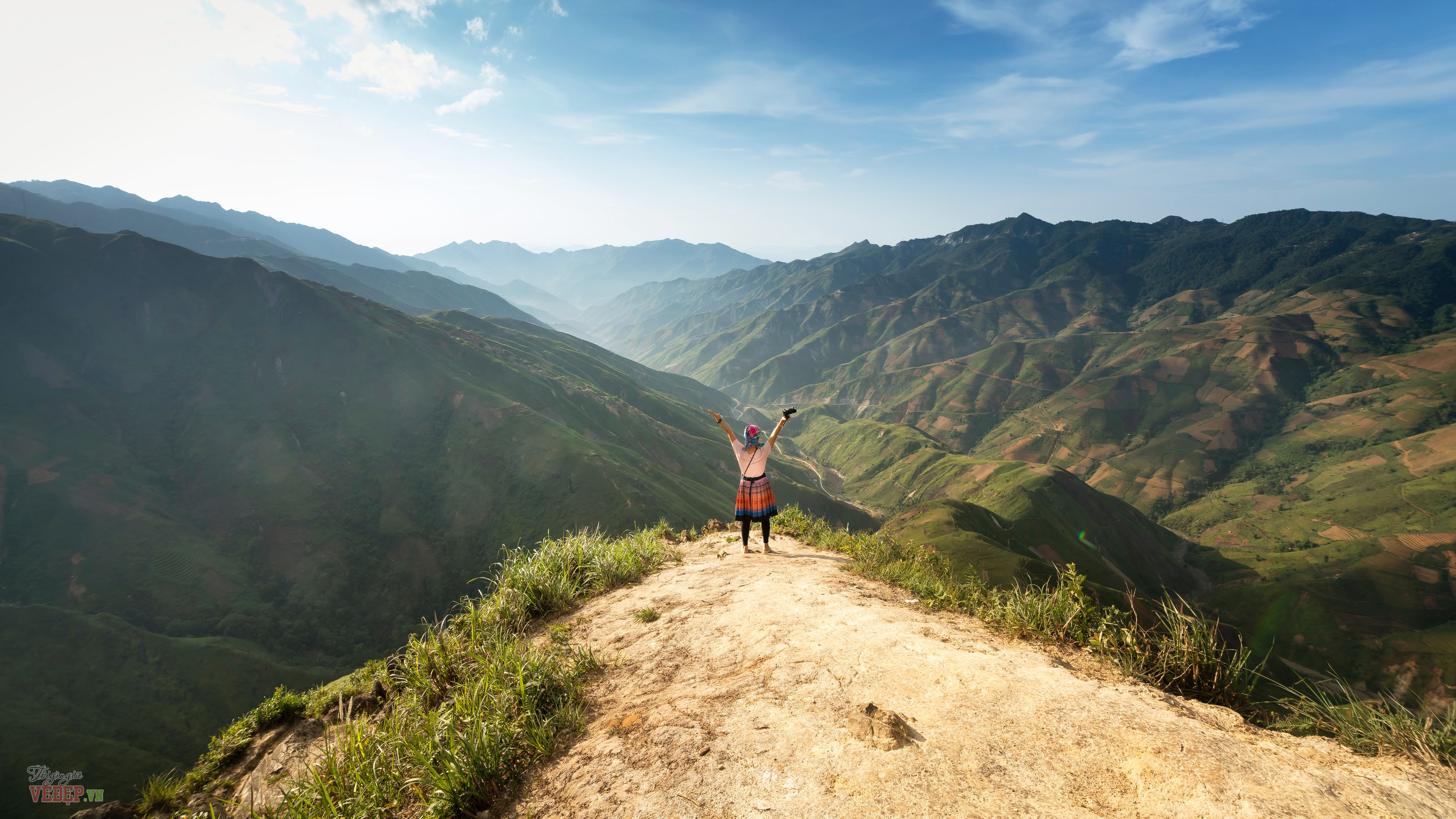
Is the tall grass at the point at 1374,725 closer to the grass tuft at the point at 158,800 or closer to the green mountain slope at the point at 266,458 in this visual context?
the grass tuft at the point at 158,800

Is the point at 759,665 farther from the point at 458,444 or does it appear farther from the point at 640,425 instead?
the point at 640,425

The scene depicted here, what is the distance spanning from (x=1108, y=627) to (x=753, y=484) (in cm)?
690

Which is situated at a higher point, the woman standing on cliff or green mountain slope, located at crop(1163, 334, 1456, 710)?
the woman standing on cliff

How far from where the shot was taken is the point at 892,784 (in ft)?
13.1

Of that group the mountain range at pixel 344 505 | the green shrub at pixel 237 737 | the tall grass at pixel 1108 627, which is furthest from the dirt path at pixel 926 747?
the mountain range at pixel 344 505

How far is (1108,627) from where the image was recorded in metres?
6.58

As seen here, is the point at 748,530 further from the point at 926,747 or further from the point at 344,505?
the point at 344,505

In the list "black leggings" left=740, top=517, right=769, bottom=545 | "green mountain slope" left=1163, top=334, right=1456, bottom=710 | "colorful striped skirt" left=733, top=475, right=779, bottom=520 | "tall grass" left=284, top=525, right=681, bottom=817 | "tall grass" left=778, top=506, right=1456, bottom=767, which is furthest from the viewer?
"green mountain slope" left=1163, top=334, right=1456, bottom=710

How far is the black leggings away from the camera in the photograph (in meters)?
11.8

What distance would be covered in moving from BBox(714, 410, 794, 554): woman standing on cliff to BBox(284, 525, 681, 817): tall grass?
4.55 meters

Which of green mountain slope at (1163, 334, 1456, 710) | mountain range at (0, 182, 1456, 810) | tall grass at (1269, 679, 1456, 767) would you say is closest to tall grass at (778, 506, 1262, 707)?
tall grass at (1269, 679, 1456, 767)

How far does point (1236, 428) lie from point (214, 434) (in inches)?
11038

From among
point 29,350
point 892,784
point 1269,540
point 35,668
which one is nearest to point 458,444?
point 35,668

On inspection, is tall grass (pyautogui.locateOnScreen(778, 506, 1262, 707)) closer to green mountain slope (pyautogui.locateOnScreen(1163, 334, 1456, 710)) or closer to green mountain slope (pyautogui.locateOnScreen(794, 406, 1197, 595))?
green mountain slope (pyautogui.locateOnScreen(794, 406, 1197, 595))
